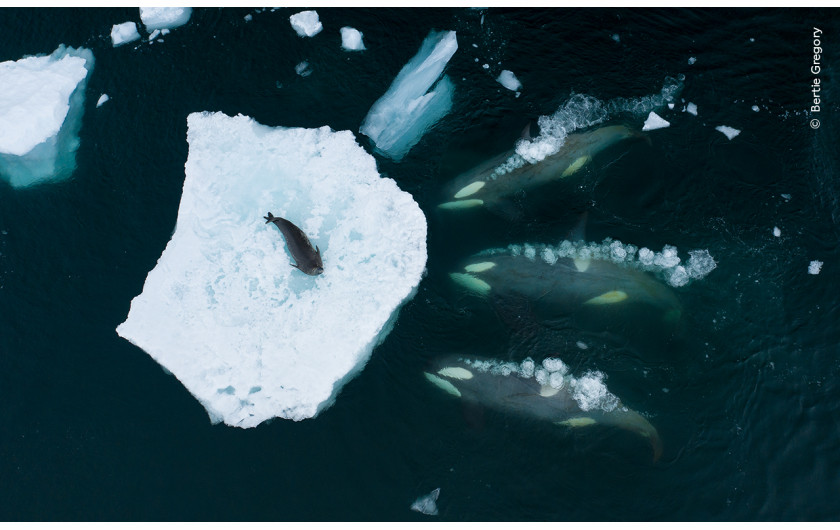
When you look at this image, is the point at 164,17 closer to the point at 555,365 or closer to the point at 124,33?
the point at 124,33

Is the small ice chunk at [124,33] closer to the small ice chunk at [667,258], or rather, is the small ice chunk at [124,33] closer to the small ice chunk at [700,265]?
the small ice chunk at [667,258]

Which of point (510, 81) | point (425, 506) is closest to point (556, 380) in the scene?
point (425, 506)

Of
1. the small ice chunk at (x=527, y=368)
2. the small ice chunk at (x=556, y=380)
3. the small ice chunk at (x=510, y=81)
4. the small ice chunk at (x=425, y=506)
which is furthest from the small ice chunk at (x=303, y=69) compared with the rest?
the small ice chunk at (x=425, y=506)

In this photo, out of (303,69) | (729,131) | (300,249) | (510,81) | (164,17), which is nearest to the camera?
(300,249)

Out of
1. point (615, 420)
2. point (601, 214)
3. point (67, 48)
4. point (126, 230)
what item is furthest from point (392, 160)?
point (67, 48)

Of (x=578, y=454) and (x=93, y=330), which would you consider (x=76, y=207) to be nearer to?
(x=93, y=330)
